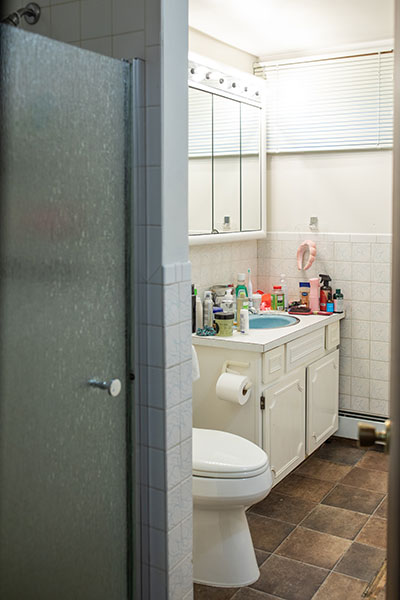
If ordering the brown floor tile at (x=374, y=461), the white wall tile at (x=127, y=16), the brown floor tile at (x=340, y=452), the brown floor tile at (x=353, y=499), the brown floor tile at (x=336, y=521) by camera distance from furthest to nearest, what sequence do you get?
1. the brown floor tile at (x=340, y=452)
2. the brown floor tile at (x=374, y=461)
3. the brown floor tile at (x=353, y=499)
4. the brown floor tile at (x=336, y=521)
5. the white wall tile at (x=127, y=16)

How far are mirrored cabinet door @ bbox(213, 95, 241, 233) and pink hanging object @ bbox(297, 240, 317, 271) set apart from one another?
0.52 meters

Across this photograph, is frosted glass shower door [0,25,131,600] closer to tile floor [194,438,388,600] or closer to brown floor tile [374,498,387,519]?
tile floor [194,438,388,600]

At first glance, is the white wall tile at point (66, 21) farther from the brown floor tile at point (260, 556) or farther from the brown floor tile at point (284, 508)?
the brown floor tile at point (284, 508)

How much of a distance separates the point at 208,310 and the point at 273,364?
0.43m

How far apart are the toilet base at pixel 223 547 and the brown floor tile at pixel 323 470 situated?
113cm

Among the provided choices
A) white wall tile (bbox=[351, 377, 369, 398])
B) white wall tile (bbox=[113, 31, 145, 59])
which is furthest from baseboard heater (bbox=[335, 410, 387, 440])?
white wall tile (bbox=[113, 31, 145, 59])

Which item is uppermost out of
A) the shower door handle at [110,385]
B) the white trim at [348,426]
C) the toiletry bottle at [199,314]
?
the toiletry bottle at [199,314]

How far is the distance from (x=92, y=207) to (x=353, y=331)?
8.67ft

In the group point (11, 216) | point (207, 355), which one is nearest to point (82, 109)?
point (11, 216)

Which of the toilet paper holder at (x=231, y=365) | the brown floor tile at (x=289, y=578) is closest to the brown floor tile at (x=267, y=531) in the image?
the brown floor tile at (x=289, y=578)

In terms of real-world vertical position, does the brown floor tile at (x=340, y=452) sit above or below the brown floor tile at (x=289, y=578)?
above

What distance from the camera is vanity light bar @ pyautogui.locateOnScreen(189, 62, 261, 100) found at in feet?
10.9

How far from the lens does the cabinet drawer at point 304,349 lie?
343 cm

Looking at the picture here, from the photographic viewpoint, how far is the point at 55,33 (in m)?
2.14
